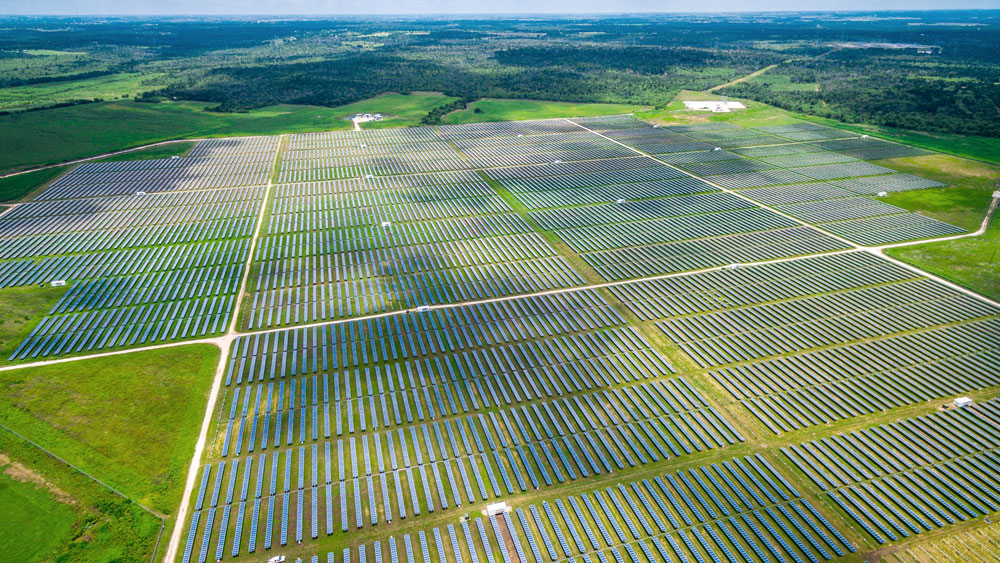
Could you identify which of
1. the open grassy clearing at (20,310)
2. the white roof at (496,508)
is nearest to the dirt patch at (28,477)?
the open grassy clearing at (20,310)

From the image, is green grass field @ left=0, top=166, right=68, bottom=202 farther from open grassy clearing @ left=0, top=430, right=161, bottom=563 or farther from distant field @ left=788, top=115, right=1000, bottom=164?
distant field @ left=788, top=115, right=1000, bottom=164

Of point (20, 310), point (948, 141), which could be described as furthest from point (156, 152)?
point (948, 141)

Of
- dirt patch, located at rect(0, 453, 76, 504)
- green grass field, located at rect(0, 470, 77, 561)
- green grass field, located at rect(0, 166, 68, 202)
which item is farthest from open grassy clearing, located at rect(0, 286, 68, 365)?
green grass field, located at rect(0, 166, 68, 202)

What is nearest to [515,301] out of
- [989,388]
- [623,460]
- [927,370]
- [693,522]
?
[623,460]

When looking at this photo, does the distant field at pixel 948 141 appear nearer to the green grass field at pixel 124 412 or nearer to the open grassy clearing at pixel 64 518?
the green grass field at pixel 124 412

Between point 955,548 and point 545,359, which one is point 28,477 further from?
point 955,548

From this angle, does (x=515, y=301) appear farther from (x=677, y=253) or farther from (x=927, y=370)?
(x=927, y=370)
